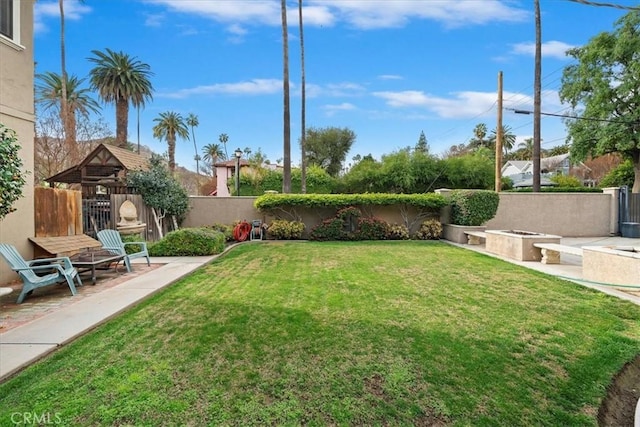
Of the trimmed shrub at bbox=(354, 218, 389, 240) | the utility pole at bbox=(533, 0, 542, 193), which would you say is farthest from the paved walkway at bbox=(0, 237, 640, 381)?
the utility pole at bbox=(533, 0, 542, 193)

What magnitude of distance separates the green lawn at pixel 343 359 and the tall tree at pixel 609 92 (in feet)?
78.2

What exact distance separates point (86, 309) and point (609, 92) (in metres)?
31.2

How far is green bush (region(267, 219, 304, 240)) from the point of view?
14125 millimetres

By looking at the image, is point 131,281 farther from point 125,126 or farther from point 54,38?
point 54,38

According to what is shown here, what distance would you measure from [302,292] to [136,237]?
7091 mm

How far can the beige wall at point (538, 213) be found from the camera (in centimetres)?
1469

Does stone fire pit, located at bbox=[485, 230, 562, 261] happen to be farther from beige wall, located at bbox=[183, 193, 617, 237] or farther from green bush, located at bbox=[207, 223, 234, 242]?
green bush, located at bbox=[207, 223, 234, 242]

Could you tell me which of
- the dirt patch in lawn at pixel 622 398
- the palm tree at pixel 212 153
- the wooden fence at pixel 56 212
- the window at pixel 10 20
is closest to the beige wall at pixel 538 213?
the wooden fence at pixel 56 212

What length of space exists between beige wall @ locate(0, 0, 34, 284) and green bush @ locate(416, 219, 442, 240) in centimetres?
1180

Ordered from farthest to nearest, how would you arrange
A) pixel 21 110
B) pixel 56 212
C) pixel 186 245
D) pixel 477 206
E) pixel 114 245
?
pixel 477 206 → pixel 186 245 → pixel 114 245 → pixel 56 212 → pixel 21 110

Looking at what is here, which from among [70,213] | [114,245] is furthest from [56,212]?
[114,245]

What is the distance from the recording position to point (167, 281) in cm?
659

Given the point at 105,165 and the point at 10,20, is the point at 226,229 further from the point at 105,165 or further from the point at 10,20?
the point at 10,20

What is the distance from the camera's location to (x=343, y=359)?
343cm
